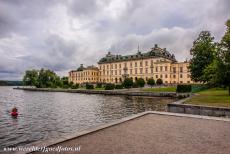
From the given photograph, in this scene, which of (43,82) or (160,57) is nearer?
(160,57)

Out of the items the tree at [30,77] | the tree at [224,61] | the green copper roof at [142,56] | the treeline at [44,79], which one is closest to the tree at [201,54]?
the tree at [224,61]

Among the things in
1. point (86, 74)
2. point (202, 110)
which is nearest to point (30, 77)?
point (86, 74)

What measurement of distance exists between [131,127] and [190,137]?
2593 millimetres

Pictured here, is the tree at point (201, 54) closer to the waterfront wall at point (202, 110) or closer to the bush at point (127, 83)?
the bush at point (127, 83)

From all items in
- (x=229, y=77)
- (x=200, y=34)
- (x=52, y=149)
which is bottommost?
(x=52, y=149)

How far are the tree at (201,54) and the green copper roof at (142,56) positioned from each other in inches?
1815

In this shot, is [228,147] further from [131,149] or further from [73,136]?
[73,136]

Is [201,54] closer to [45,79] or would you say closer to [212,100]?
[212,100]

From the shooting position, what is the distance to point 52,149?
19.7 ft

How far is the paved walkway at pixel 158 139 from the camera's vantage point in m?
5.88

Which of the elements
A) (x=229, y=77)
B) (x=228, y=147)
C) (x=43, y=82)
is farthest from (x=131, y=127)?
(x=43, y=82)

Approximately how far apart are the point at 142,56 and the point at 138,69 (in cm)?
655

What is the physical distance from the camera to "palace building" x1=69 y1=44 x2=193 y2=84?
274 feet

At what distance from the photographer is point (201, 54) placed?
138 ft
